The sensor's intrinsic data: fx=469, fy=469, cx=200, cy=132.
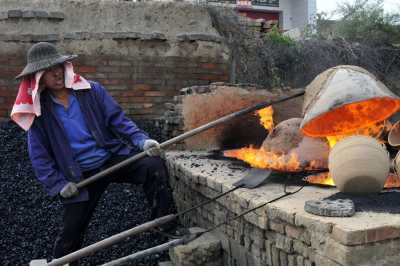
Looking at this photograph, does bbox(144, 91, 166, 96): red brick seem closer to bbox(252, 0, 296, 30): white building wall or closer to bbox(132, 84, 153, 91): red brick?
bbox(132, 84, 153, 91): red brick

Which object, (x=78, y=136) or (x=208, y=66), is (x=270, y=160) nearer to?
(x=78, y=136)

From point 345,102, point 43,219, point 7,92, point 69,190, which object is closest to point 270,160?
point 345,102

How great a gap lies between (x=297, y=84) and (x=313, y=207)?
7330mm

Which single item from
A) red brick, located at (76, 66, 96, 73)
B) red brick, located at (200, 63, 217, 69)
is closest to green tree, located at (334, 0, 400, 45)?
red brick, located at (200, 63, 217, 69)

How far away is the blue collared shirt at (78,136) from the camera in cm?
392

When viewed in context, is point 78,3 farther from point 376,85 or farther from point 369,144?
point 369,144

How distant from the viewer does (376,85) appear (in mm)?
3928

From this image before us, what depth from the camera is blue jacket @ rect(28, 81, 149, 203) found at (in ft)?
12.4

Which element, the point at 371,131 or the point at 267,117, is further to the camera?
the point at 267,117

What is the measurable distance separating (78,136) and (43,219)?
4.35 feet

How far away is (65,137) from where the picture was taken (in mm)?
3861

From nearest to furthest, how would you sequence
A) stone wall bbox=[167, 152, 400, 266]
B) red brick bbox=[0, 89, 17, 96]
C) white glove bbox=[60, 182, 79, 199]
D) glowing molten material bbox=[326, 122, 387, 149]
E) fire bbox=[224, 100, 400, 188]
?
stone wall bbox=[167, 152, 400, 266] → white glove bbox=[60, 182, 79, 199] → fire bbox=[224, 100, 400, 188] → glowing molten material bbox=[326, 122, 387, 149] → red brick bbox=[0, 89, 17, 96]

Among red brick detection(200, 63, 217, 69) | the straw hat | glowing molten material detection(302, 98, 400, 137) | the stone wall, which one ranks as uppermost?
the straw hat

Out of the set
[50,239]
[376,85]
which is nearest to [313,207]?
[376,85]
